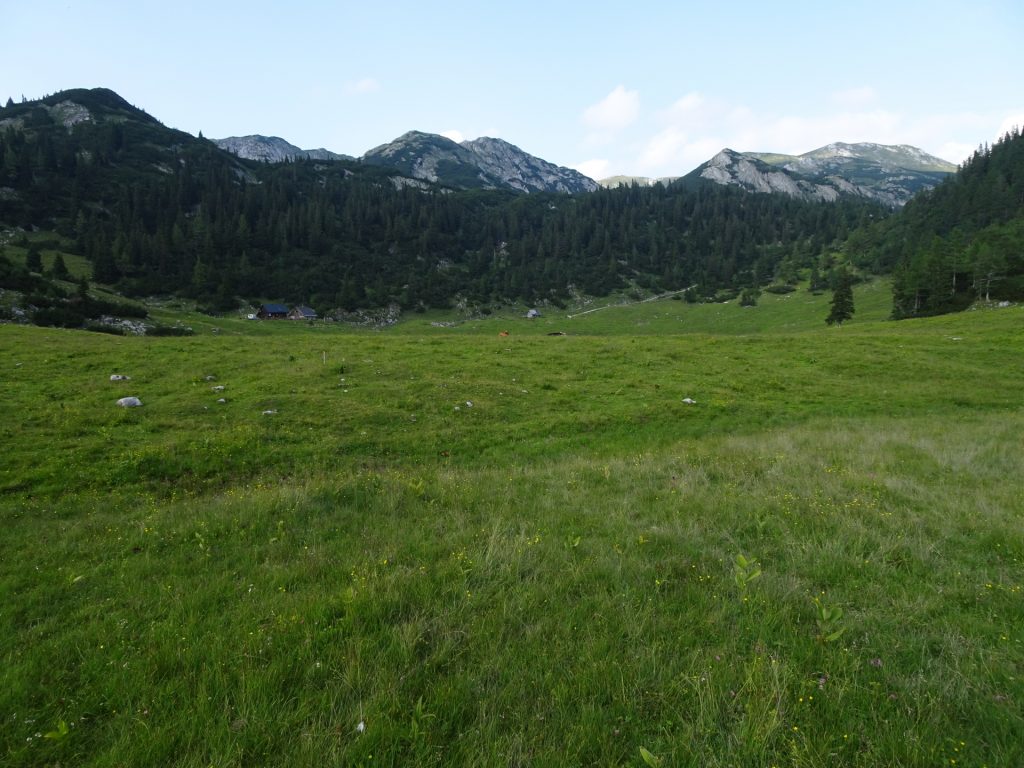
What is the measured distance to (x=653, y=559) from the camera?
22.4 ft

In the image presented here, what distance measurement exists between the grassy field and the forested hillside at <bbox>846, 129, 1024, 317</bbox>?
9702 centimetres

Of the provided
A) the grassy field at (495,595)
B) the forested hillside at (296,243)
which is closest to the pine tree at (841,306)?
the forested hillside at (296,243)

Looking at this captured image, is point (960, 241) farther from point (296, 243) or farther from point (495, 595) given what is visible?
point (296, 243)

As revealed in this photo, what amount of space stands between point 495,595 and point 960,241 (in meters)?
137

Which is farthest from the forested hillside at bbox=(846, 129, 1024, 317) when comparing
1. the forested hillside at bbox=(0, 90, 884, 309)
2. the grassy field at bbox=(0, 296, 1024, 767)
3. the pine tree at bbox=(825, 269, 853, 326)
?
the grassy field at bbox=(0, 296, 1024, 767)

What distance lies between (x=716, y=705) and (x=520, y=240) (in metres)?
204

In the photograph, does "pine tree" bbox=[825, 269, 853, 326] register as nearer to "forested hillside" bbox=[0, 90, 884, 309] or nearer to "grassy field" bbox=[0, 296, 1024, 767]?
"forested hillside" bbox=[0, 90, 884, 309]

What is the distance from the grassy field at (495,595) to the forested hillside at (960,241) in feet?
318

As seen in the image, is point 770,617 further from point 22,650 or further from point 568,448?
point 568,448

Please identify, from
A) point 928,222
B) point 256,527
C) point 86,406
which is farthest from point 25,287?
point 928,222

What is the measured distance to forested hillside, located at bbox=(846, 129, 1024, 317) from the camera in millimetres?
85688

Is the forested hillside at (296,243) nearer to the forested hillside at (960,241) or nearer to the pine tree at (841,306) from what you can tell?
the forested hillside at (960,241)

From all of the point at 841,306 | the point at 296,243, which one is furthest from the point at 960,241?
the point at 296,243

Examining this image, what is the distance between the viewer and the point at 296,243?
15400cm
